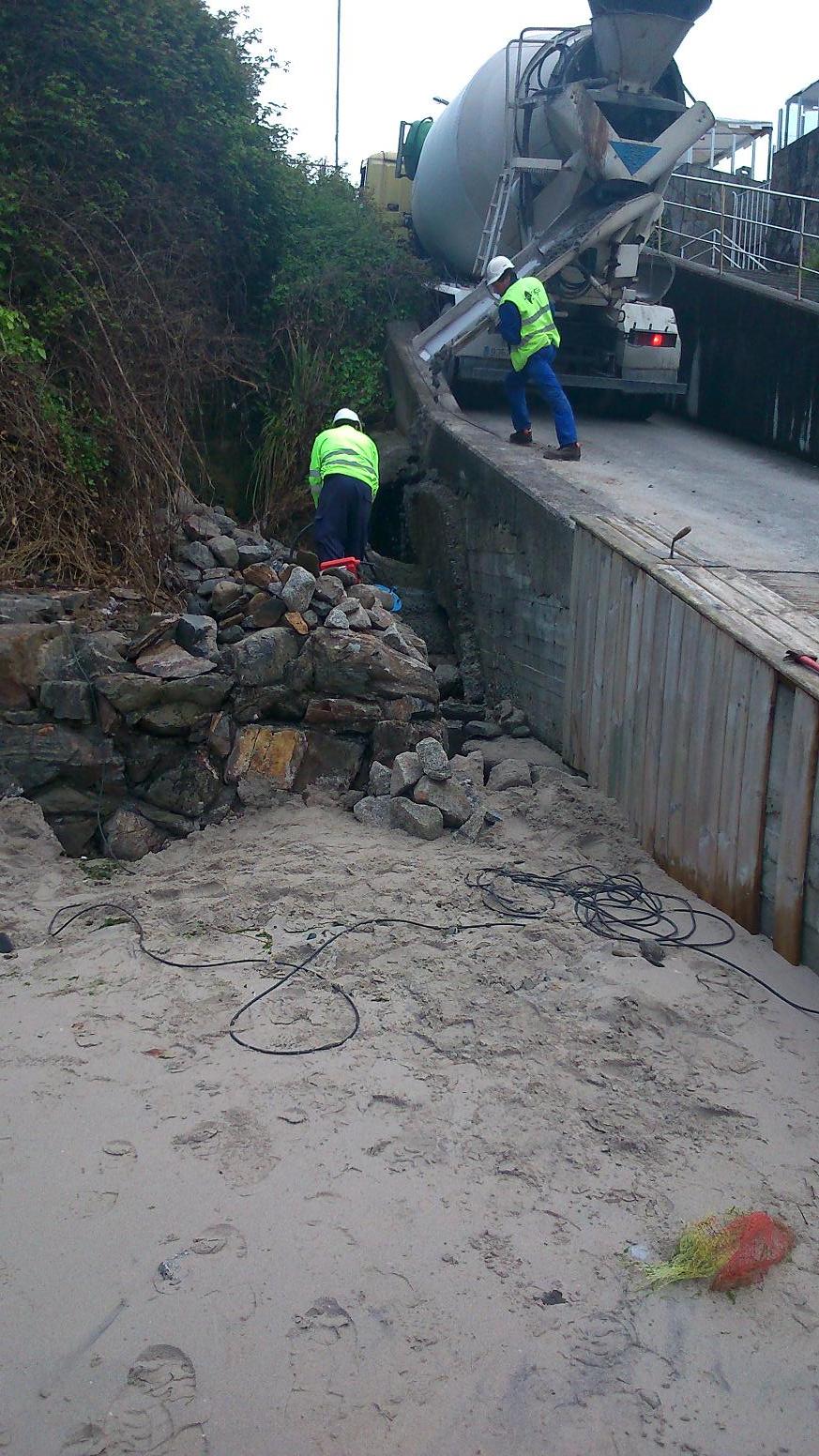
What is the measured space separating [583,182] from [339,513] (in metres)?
A: 3.79

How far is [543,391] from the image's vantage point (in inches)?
345

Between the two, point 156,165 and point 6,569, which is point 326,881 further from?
point 156,165

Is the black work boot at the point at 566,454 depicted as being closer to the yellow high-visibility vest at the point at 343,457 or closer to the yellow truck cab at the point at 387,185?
the yellow high-visibility vest at the point at 343,457

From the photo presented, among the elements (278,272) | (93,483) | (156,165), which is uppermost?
(156,165)

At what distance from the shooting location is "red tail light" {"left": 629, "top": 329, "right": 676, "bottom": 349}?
10430 mm

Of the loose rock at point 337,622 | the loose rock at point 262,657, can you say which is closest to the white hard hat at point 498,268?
the loose rock at point 337,622

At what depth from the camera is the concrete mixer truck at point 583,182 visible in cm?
923

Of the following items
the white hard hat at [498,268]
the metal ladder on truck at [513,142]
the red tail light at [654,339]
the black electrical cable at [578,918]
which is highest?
the metal ladder on truck at [513,142]

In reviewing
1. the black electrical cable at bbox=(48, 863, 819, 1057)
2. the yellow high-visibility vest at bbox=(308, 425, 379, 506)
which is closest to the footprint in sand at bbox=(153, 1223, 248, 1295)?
the black electrical cable at bbox=(48, 863, 819, 1057)

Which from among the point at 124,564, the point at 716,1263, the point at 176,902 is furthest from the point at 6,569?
the point at 716,1263

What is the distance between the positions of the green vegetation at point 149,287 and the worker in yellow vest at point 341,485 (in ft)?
3.64

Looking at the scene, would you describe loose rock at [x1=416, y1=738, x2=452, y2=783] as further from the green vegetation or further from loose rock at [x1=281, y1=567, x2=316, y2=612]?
the green vegetation

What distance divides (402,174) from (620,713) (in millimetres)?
10300

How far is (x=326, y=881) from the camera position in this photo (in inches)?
219
